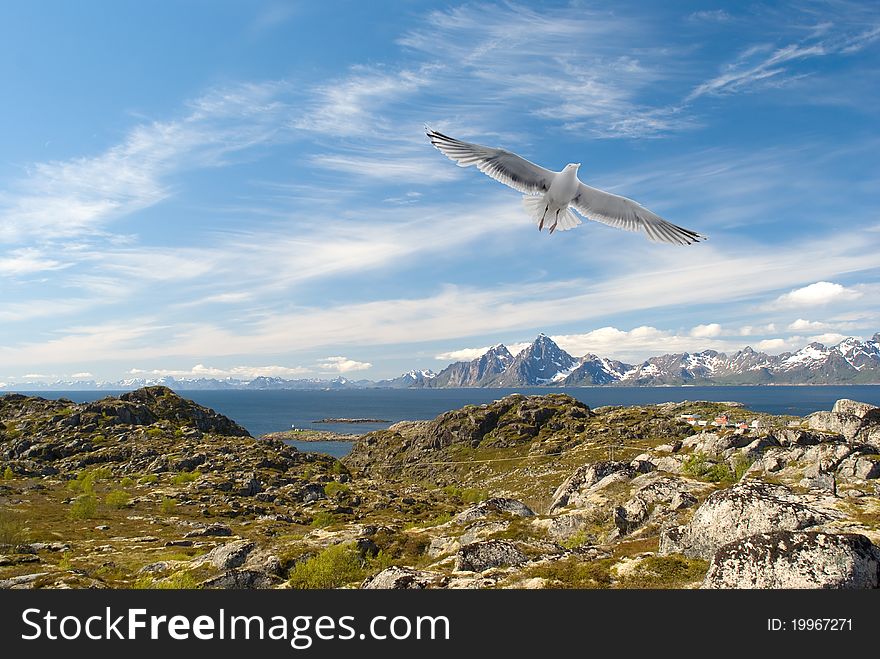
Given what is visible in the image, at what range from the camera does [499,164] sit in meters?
16.8


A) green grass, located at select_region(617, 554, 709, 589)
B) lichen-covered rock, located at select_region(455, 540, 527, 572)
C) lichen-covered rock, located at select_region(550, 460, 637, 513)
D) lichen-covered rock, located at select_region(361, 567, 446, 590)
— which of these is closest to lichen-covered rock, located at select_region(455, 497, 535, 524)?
lichen-covered rock, located at select_region(550, 460, 637, 513)

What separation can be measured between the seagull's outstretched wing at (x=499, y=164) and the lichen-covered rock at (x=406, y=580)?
19.1m

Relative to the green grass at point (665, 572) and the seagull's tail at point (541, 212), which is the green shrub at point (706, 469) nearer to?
the green grass at point (665, 572)

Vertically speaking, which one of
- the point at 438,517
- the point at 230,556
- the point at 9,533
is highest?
the point at 230,556

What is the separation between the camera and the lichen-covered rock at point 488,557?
26.5 meters

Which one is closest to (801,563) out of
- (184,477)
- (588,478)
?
(588,478)

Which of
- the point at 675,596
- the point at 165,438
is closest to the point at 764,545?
the point at 675,596

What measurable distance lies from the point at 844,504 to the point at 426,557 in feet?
87.8

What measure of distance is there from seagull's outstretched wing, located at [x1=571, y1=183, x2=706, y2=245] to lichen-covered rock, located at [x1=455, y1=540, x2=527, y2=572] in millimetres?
18476

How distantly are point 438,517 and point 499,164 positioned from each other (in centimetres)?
6553

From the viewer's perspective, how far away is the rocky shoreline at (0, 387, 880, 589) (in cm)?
2284

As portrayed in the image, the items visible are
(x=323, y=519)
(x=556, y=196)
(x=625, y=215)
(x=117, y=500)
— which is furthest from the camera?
(x=117, y=500)

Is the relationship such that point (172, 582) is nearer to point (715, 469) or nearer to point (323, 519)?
point (323, 519)

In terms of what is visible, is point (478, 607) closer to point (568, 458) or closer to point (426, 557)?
point (426, 557)
